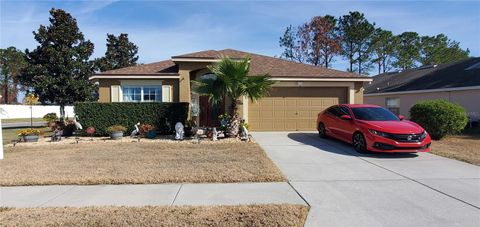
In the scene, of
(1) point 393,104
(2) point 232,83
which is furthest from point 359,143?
(1) point 393,104

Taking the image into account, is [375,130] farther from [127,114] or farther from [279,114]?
[127,114]

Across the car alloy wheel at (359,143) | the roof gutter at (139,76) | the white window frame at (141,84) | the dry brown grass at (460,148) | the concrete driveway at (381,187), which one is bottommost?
the concrete driveway at (381,187)

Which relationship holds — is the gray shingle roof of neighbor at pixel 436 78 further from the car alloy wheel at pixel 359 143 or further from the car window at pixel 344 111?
the car alloy wheel at pixel 359 143

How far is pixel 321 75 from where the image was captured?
16.9m

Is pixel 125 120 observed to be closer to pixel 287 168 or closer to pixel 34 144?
pixel 34 144

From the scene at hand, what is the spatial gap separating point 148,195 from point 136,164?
2817 mm

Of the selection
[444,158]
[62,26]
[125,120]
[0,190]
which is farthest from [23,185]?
[62,26]

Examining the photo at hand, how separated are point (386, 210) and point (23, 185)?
6748 millimetres

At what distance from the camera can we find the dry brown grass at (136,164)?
7.21 m

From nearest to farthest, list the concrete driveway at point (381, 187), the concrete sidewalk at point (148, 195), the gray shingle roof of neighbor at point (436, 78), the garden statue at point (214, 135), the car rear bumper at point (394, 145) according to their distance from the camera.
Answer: the concrete driveway at point (381, 187), the concrete sidewalk at point (148, 195), the car rear bumper at point (394, 145), the garden statue at point (214, 135), the gray shingle roof of neighbor at point (436, 78)

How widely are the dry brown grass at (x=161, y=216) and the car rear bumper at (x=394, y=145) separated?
5.43m

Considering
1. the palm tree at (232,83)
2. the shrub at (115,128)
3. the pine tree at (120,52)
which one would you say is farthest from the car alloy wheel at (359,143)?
the pine tree at (120,52)

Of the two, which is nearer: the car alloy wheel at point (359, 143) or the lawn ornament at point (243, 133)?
the car alloy wheel at point (359, 143)

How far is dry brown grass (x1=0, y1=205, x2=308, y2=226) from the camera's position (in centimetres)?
469
